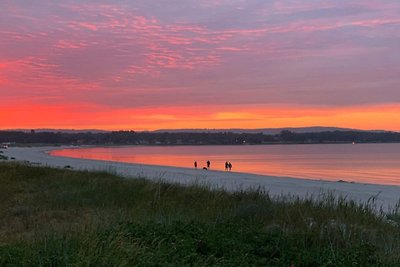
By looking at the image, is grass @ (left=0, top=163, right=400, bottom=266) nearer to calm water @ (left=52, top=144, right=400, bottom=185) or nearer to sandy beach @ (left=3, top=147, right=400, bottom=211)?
sandy beach @ (left=3, top=147, right=400, bottom=211)

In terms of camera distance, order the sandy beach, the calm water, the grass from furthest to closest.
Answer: the calm water, the sandy beach, the grass

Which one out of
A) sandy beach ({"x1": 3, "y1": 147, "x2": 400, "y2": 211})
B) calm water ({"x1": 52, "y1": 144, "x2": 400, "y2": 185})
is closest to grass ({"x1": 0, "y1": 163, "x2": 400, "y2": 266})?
sandy beach ({"x1": 3, "y1": 147, "x2": 400, "y2": 211})

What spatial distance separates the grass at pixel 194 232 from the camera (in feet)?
17.1

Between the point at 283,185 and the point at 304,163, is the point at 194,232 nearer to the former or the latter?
the point at 283,185

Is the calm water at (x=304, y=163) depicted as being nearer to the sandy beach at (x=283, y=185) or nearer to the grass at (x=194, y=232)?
the sandy beach at (x=283, y=185)

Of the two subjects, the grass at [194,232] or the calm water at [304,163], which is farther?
the calm water at [304,163]

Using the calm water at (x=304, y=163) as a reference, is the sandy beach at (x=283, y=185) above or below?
above

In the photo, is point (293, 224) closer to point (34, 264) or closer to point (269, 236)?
point (269, 236)

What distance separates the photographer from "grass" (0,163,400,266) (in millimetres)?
5207

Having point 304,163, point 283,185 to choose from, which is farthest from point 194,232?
point 304,163

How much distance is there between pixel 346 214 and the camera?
8.54 m

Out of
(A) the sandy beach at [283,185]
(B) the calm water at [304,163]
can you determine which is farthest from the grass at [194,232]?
(B) the calm water at [304,163]

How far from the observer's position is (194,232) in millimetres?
6426

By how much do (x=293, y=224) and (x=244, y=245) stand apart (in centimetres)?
188
